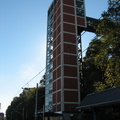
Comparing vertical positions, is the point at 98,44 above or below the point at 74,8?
below

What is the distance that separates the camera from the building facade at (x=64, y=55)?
148ft

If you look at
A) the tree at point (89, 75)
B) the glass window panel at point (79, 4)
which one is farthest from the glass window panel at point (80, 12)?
the tree at point (89, 75)

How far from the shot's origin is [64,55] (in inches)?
1891

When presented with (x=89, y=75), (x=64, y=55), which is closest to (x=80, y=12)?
(x=64, y=55)

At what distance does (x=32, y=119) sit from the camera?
5622 centimetres

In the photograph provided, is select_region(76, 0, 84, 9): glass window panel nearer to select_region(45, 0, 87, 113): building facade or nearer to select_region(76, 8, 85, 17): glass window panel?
select_region(45, 0, 87, 113): building facade

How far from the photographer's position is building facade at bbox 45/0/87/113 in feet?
148

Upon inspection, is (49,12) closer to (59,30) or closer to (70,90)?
(59,30)

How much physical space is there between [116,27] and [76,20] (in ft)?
107

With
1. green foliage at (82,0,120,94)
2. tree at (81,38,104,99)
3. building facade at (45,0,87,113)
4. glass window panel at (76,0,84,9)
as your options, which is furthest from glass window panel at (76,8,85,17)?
green foliage at (82,0,120,94)

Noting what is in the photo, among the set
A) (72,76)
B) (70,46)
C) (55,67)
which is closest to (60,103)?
(72,76)

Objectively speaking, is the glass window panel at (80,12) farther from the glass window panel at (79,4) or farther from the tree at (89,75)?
the tree at (89,75)

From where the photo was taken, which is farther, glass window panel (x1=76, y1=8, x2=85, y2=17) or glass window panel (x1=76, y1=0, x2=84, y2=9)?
glass window panel (x1=76, y1=0, x2=84, y2=9)

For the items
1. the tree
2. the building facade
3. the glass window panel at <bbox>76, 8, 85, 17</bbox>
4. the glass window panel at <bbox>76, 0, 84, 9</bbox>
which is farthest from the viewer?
the glass window panel at <bbox>76, 0, 84, 9</bbox>
